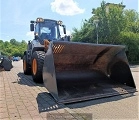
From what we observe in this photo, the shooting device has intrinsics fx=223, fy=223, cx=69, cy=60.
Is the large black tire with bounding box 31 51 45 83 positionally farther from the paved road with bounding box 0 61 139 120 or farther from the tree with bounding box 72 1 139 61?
the tree with bounding box 72 1 139 61

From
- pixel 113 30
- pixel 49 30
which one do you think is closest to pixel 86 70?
pixel 49 30

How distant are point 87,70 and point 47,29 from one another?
13.6 feet

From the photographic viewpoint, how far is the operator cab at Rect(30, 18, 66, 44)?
9977 millimetres

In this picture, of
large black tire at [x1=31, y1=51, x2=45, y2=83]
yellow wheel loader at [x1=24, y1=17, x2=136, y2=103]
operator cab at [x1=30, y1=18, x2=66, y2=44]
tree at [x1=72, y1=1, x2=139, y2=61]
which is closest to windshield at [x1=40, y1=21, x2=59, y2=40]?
operator cab at [x1=30, y1=18, x2=66, y2=44]

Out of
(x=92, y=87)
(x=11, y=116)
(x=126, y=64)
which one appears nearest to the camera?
(x=11, y=116)

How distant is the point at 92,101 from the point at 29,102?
4.83 feet

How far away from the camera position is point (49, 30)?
33.6 feet

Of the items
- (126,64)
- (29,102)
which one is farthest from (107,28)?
(29,102)

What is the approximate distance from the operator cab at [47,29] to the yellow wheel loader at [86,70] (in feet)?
11.8

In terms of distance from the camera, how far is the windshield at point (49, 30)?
10015 millimetres

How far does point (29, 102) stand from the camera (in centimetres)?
511

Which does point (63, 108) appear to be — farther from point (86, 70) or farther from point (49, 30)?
point (49, 30)

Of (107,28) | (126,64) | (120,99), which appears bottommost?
(120,99)

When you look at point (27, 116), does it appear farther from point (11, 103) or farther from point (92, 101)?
point (92, 101)
